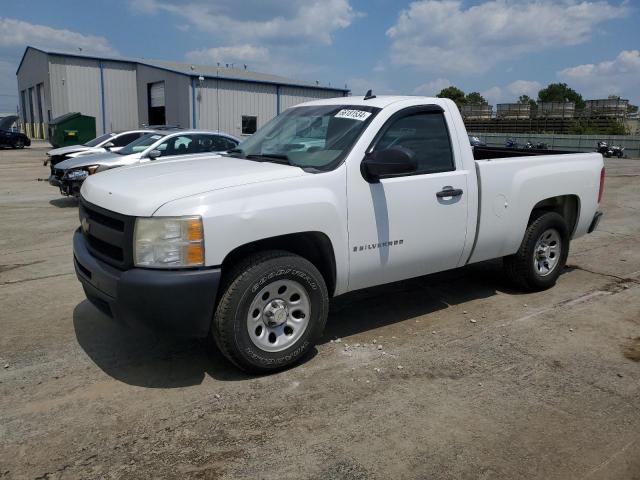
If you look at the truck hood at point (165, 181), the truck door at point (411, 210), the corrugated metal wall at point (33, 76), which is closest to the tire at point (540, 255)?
the truck door at point (411, 210)

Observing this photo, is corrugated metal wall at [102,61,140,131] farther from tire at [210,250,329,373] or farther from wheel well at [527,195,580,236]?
tire at [210,250,329,373]

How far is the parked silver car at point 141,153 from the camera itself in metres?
11.1

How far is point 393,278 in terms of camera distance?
453 centimetres

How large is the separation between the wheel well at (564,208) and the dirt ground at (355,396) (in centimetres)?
87

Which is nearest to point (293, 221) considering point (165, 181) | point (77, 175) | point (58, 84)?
point (165, 181)

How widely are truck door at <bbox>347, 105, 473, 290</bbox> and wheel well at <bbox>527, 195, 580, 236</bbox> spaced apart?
147 cm

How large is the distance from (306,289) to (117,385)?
1442 mm

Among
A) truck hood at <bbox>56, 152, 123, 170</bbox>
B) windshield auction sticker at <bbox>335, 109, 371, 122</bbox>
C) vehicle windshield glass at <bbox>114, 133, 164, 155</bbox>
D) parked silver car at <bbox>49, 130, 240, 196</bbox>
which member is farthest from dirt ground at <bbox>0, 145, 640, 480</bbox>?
vehicle windshield glass at <bbox>114, 133, 164, 155</bbox>

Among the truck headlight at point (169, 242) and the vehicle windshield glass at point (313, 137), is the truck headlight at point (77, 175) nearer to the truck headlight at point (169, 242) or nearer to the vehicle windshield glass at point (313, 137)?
the vehicle windshield glass at point (313, 137)

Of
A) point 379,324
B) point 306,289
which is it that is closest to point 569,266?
point 379,324

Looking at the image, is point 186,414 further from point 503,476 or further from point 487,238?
point 487,238

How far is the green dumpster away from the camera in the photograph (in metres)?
28.3

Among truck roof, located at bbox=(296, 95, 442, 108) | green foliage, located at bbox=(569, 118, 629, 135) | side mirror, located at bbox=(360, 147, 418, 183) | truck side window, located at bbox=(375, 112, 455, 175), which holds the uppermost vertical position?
green foliage, located at bbox=(569, 118, 629, 135)

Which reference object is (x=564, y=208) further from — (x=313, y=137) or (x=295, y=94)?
(x=295, y=94)
